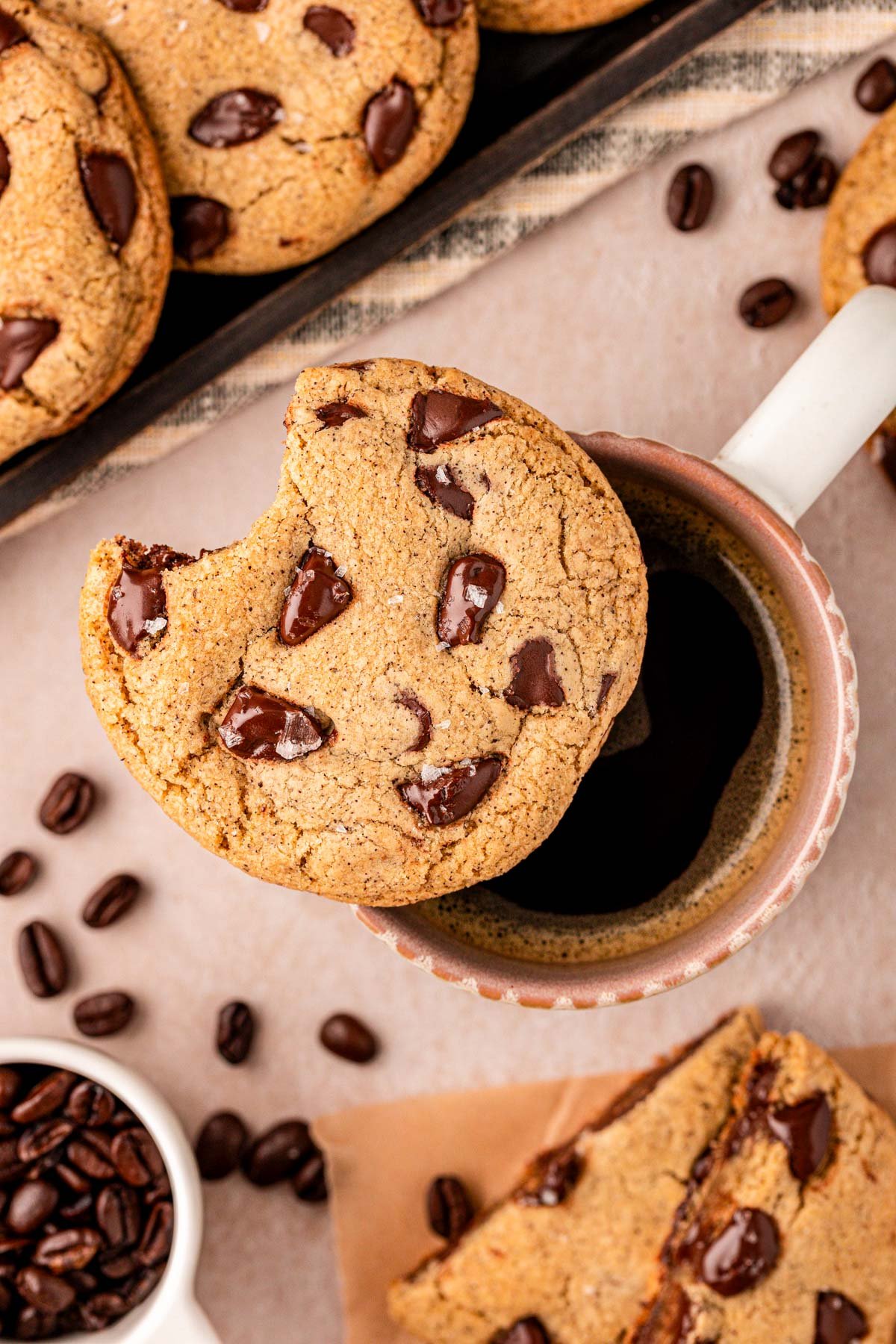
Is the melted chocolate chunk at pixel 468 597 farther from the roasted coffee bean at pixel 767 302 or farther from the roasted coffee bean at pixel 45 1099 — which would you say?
the roasted coffee bean at pixel 45 1099

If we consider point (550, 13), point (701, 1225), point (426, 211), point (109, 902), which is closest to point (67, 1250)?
point (109, 902)

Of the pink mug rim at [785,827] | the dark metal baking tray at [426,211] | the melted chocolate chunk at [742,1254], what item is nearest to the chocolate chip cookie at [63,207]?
the dark metal baking tray at [426,211]

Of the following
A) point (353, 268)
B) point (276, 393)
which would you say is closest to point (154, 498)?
point (276, 393)

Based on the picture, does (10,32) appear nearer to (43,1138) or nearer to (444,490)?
(444,490)

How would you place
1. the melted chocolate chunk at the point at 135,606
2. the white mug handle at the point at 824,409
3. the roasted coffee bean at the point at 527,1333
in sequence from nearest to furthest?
the melted chocolate chunk at the point at 135,606 < the white mug handle at the point at 824,409 < the roasted coffee bean at the point at 527,1333

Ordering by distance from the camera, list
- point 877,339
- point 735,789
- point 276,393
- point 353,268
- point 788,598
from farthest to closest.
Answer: point 276,393
point 353,268
point 735,789
point 788,598
point 877,339

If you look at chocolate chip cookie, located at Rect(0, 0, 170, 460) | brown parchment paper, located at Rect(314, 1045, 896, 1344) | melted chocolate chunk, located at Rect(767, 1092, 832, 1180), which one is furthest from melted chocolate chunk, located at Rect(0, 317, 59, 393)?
melted chocolate chunk, located at Rect(767, 1092, 832, 1180)

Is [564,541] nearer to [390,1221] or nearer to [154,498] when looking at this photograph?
[154,498]
